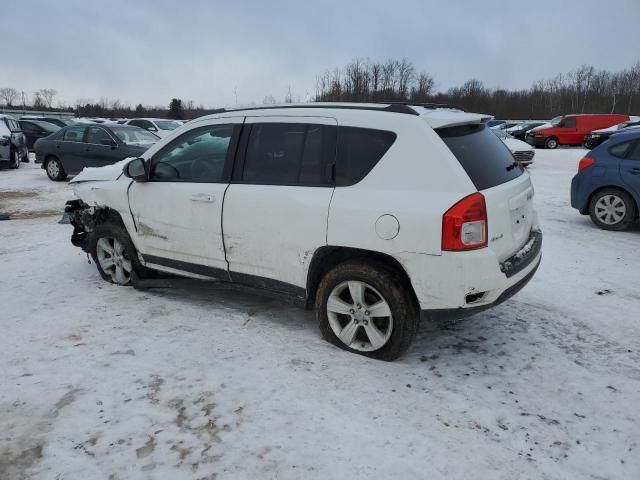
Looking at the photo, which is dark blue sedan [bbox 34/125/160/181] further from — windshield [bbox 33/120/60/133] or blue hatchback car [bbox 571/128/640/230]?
windshield [bbox 33/120/60/133]

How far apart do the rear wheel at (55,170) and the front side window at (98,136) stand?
1.45m

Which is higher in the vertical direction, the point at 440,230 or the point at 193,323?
the point at 440,230

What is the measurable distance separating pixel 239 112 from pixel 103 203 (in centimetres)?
181

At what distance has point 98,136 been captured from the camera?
41.0 ft

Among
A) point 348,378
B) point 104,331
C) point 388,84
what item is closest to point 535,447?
point 348,378

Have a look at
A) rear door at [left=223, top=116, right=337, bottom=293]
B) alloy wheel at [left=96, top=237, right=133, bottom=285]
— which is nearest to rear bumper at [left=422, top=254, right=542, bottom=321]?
rear door at [left=223, top=116, right=337, bottom=293]

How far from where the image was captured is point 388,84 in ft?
219

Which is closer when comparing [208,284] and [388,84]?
[208,284]

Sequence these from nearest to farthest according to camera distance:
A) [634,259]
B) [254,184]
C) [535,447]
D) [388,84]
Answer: [535,447]
[254,184]
[634,259]
[388,84]

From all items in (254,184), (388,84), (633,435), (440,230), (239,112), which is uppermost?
(388,84)

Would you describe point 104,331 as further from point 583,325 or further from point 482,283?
point 583,325

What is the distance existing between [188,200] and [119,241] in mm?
1140

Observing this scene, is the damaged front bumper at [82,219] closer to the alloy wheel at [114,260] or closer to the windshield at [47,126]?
the alloy wheel at [114,260]

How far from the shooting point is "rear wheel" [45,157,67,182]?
44.3 feet
